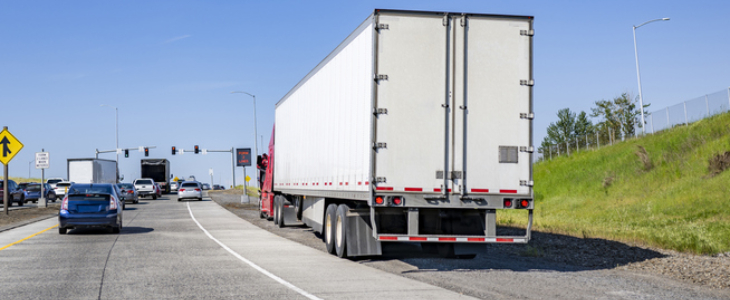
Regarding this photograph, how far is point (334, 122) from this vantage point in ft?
50.1

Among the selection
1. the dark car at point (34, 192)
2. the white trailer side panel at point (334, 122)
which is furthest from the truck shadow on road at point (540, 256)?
the dark car at point (34, 192)

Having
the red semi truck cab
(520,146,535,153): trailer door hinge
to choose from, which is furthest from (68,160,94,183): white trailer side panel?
(520,146,535,153): trailer door hinge

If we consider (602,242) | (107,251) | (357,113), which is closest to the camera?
(357,113)

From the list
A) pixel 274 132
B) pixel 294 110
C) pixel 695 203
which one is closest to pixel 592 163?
pixel 695 203

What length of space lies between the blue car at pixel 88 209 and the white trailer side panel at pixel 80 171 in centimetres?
3281

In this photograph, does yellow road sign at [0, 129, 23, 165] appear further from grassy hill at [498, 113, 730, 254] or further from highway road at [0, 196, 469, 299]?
grassy hill at [498, 113, 730, 254]

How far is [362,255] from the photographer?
45.6 ft

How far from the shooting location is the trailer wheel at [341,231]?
13961 millimetres

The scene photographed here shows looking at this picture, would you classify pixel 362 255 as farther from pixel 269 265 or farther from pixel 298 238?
pixel 298 238

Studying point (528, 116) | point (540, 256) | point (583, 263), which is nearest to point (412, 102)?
point (528, 116)

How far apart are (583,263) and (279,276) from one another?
585 cm

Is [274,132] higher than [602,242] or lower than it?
higher

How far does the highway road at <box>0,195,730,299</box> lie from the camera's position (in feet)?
32.8

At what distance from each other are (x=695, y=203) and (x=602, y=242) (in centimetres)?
1504
